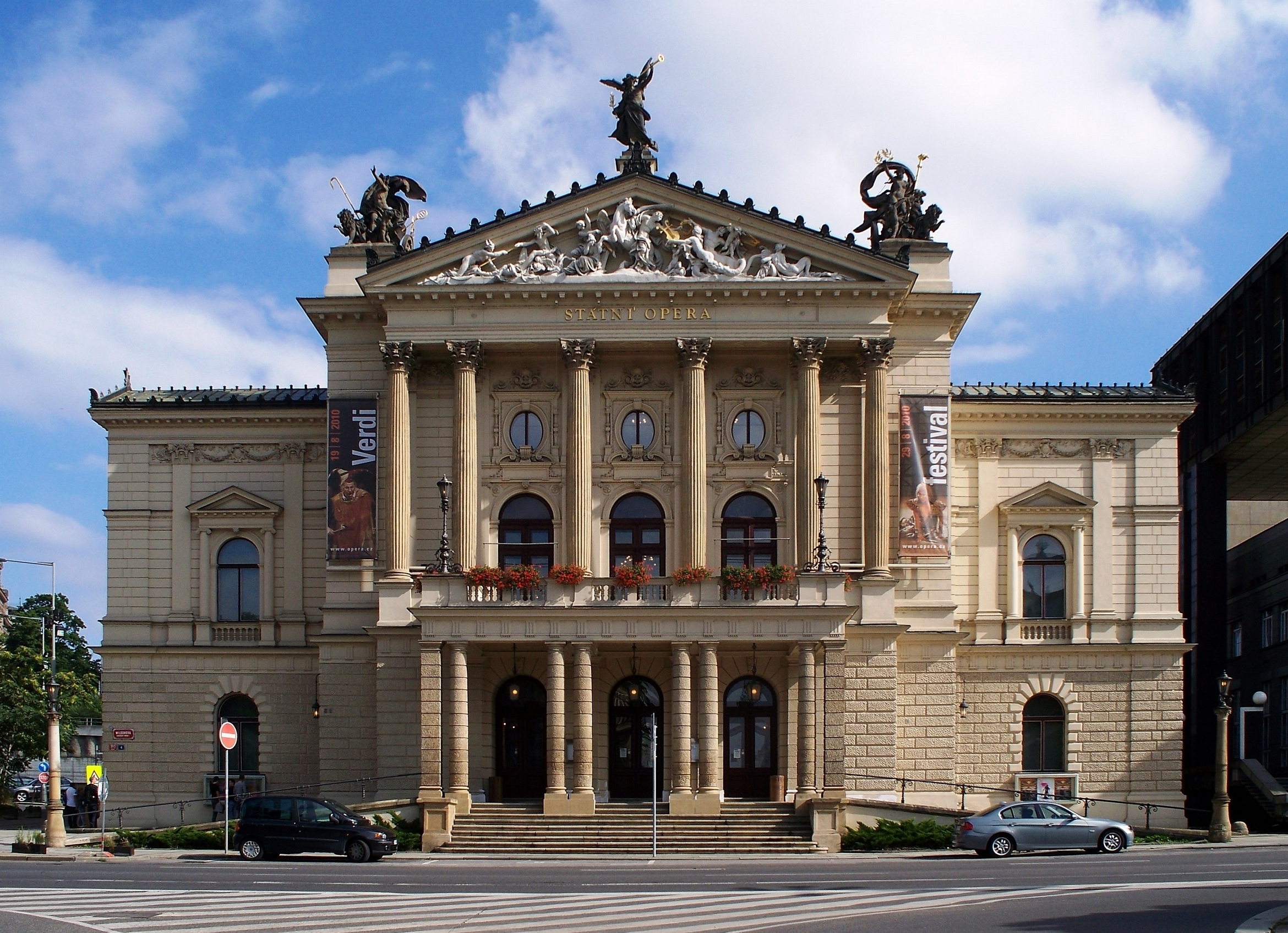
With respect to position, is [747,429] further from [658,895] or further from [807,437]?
[658,895]

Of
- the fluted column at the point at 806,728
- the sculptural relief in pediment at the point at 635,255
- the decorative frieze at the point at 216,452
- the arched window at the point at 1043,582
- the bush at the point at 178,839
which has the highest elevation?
the sculptural relief in pediment at the point at 635,255

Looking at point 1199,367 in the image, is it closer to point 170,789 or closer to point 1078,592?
point 1078,592

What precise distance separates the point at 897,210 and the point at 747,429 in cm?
884

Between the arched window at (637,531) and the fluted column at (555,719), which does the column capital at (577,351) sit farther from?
the fluted column at (555,719)

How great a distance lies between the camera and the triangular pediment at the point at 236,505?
54.0m

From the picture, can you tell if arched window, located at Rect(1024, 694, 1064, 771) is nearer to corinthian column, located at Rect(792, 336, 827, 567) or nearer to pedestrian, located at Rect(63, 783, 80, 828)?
corinthian column, located at Rect(792, 336, 827, 567)

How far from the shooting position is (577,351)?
49656 millimetres

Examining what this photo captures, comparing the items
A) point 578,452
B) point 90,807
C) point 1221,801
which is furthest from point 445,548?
point 1221,801

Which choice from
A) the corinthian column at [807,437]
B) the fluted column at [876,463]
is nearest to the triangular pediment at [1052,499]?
the fluted column at [876,463]

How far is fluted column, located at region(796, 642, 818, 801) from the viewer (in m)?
45.5

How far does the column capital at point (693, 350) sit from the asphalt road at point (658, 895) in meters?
16.6

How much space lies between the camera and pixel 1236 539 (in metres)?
80.8

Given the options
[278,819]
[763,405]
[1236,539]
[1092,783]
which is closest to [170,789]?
[278,819]

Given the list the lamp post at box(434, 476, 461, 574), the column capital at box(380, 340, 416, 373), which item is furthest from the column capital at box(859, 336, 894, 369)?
the column capital at box(380, 340, 416, 373)
